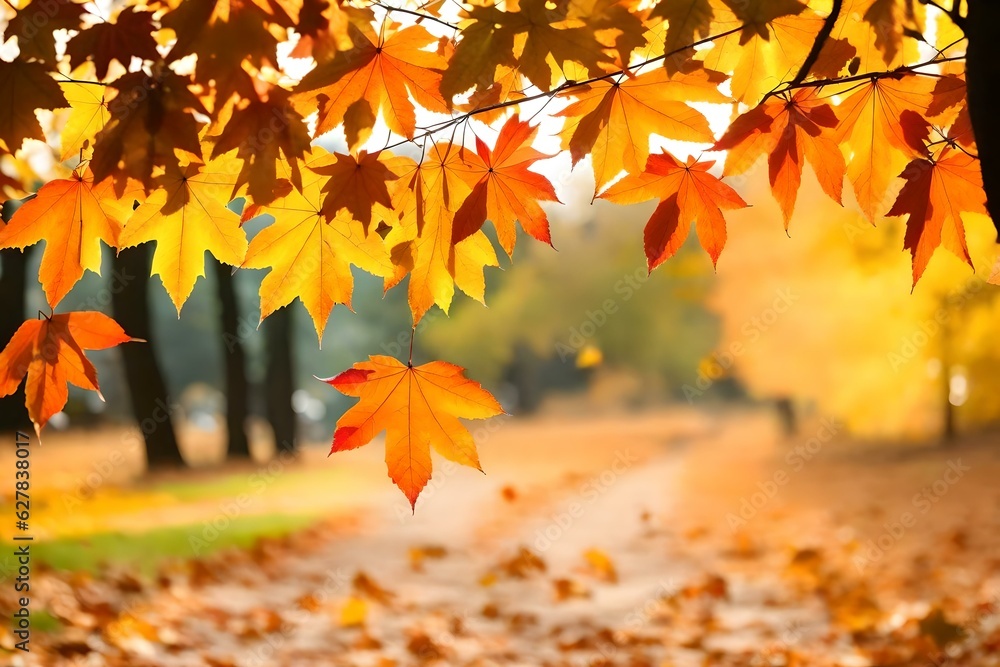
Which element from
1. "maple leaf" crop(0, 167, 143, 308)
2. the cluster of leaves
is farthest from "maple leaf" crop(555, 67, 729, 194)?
"maple leaf" crop(0, 167, 143, 308)

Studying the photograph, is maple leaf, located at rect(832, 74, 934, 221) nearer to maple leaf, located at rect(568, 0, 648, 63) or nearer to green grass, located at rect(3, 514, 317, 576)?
maple leaf, located at rect(568, 0, 648, 63)

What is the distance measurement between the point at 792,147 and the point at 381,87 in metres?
0.73

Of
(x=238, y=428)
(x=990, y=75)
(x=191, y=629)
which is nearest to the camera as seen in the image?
(x=990, y=75)

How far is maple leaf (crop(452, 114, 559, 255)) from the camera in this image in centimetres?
144

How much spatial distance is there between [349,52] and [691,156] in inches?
24.6

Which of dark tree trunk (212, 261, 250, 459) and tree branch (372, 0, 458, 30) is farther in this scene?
dark tree trunk (212, 261, 250, 459)

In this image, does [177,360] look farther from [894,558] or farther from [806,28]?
[806,28]

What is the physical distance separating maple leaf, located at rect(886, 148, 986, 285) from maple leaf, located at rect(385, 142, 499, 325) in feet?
2.48

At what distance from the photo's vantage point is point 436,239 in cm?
150

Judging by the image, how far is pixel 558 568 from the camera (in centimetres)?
686

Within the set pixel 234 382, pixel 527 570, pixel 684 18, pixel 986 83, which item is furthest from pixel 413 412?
pixel 234 382

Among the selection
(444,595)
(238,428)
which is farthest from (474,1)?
(238,428)

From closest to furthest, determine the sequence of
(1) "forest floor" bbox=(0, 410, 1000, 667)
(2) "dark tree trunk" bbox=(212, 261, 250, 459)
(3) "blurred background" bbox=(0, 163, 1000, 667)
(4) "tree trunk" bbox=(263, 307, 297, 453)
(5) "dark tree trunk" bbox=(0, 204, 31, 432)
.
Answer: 1. (1) "forest floor" bbox=(0, 410, 1000, 667)
2. (3) "blurred background" bbox=(0, 163, 1000, 667)
3. (5) "dark tree trunk" bbox=(0, 204, 31, 432)
4. (2) "dark tree trunk" bbox=(212, 261, 250, 459)
5. (4) "tree trunk" bbox=(263, 307, 297, 453)

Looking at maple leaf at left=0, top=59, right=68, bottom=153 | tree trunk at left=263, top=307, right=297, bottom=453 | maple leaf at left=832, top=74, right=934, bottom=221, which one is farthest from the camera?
tree trunk at left=263, top=307, right=297, bottom=453
